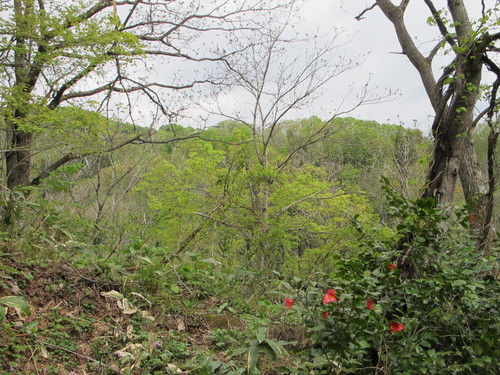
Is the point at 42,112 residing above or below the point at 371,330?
above

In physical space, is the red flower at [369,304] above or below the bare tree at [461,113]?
below

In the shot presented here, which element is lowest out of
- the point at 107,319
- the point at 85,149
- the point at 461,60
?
the point at 107,319

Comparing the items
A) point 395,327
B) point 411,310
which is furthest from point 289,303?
point 411,310

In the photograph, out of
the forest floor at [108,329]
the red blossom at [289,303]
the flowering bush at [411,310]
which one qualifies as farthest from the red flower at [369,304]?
the forest floor at [108,329]

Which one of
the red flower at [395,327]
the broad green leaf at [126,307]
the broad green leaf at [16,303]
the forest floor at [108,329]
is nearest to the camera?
the broad green leaf at [16,303]

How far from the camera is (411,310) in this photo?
1.95 metres

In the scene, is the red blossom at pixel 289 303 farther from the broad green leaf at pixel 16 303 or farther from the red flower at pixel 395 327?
the broad green leaf at pixel 16 303

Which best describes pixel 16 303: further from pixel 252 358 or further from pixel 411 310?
pixel 411 310

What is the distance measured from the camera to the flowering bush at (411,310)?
1.80m

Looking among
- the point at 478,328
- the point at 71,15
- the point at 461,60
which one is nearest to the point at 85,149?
the point at 71,15

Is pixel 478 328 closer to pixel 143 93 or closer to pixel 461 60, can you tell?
pixel 461 60

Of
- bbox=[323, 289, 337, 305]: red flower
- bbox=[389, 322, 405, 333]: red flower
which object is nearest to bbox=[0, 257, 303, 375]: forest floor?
bbox=[323, 289, 337, 305]: red flower

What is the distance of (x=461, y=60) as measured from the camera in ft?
10.6

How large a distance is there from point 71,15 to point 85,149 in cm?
206
